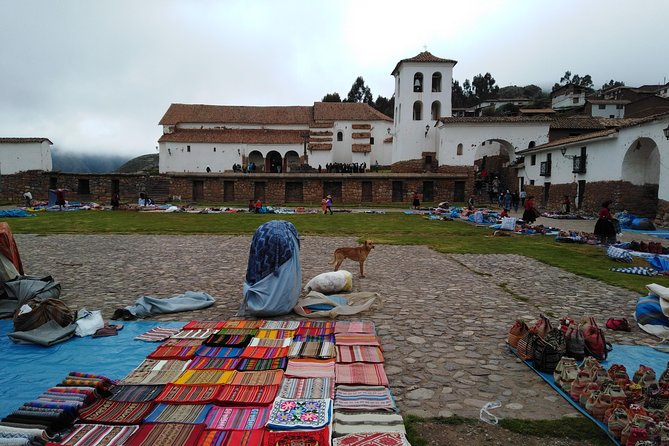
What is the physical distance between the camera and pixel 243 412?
11.6 feet

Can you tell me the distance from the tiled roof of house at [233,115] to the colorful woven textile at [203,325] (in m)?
52.0

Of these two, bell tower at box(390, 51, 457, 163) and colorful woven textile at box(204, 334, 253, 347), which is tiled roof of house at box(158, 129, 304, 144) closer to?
bell tower at box(390, 51, 457, 163)

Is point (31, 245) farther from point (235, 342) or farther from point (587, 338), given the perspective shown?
point (587, 338)

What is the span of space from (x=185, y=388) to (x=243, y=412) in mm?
733

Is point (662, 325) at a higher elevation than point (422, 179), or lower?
lower

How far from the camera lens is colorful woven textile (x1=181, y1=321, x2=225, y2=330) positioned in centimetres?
566

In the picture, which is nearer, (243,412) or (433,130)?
(243,412)

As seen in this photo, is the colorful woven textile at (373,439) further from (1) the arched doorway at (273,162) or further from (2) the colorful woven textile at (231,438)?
(1) the arched doorway at (273,162)

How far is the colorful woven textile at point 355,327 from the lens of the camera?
18.3 feet

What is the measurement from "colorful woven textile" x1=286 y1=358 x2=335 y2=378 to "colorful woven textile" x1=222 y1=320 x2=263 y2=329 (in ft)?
4.47

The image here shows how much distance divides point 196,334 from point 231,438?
8.01ft

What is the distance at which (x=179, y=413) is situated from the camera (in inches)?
138

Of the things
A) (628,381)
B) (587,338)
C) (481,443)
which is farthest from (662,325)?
(481,443)

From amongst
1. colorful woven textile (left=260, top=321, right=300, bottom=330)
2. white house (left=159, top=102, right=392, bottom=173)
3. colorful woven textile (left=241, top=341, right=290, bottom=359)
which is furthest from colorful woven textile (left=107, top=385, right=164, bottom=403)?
white house (left=159, top=102, right=392, bottom=173)
